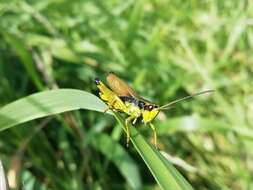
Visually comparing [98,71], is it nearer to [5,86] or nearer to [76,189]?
[5,86]

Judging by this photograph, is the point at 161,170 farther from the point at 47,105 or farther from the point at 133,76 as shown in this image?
the point at 133,76

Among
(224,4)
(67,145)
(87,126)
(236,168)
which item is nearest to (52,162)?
(67,145)

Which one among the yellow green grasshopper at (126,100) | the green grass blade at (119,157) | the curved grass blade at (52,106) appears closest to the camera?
the curved grass blade at (52,106)

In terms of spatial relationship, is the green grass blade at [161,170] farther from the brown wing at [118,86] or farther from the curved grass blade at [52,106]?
the brown wing at [118,86]

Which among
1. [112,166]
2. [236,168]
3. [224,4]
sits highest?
[224,4]

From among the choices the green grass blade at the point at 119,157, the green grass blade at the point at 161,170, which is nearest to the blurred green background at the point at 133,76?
the green grass blade at the point at 119,157
